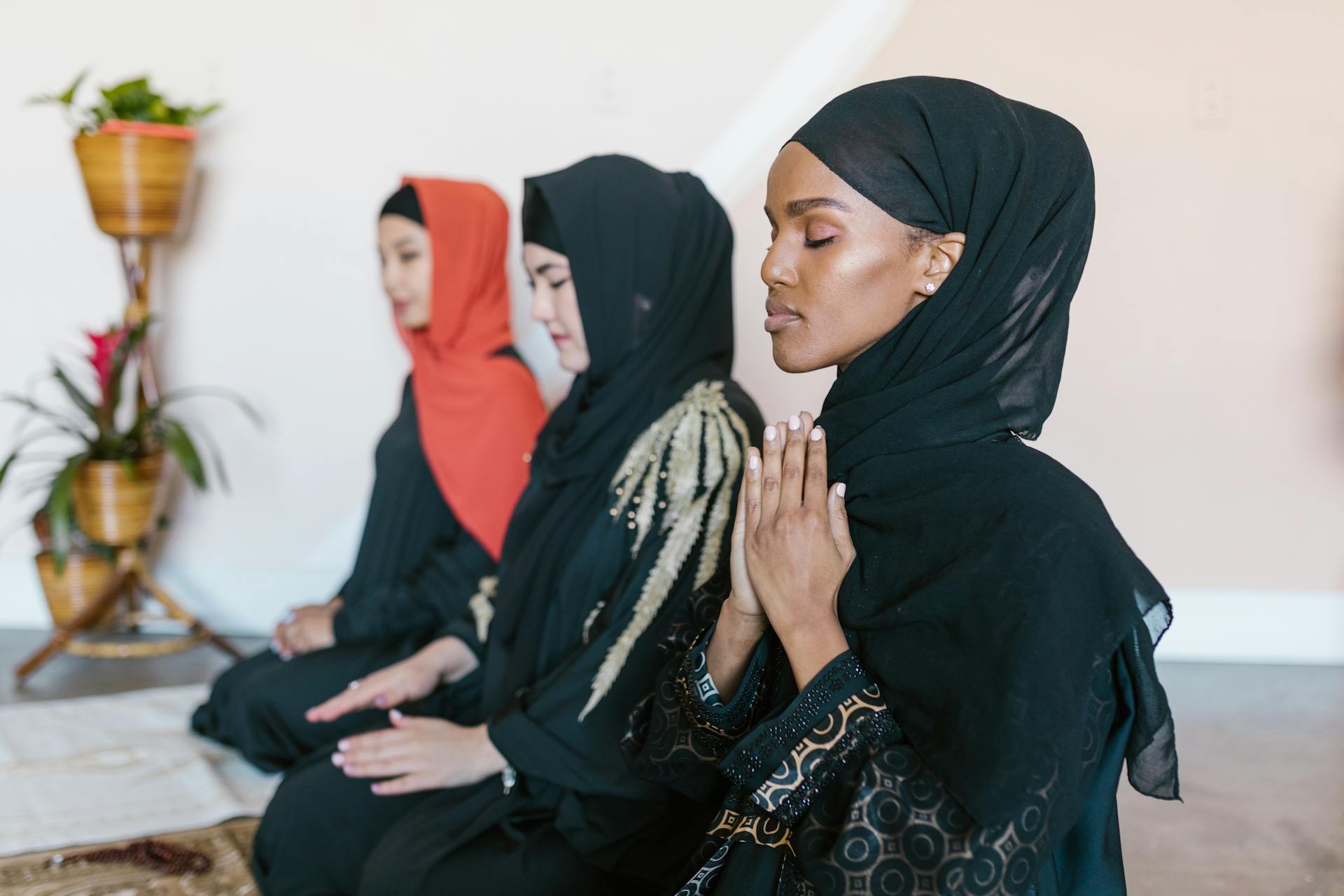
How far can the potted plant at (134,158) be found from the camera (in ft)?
10.2

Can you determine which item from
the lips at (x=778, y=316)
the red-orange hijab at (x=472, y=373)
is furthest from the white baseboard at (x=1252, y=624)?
the lips at (x=778, y=316)

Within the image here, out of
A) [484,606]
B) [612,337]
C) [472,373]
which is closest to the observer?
[612,337]

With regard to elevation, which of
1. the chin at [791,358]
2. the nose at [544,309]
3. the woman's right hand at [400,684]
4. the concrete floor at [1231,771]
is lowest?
the concrete floor at [1231,771]

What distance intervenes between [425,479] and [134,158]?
1.31 m

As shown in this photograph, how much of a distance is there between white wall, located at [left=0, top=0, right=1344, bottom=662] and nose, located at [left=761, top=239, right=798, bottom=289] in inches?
73.5

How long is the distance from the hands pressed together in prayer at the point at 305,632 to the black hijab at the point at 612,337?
775mm

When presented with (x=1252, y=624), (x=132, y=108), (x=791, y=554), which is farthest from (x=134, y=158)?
(x=1252, y=624)

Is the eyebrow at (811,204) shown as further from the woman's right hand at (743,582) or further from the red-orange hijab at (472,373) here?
the red-orange hijab at (472,373)

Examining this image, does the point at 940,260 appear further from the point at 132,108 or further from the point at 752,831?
the point at 132,108

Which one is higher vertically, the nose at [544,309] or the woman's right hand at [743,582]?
the nose at [544,309]

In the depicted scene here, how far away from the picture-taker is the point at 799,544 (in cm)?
111

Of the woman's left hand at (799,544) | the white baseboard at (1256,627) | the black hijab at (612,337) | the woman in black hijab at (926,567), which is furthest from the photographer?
the white baseboard at (1256,627)

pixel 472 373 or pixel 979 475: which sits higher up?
pixel 979 475

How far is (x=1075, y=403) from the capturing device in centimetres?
334
